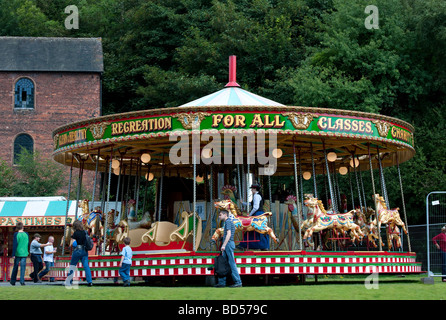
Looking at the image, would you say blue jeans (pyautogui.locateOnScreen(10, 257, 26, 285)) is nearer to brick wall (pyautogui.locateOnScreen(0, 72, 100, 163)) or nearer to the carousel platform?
the carousel platform

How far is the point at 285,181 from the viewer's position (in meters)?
40.2

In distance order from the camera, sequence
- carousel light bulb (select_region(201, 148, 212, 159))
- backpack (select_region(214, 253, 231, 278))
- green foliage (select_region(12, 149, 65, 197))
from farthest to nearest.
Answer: green foliage (select_region(12, 149, 65, 197)) < carousel light bulb (select_region(201, 148, 212, 159)) < backpack (select_region(214, 253, 231, 278))

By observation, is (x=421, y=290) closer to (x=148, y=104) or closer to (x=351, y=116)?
(x=351, y=116)

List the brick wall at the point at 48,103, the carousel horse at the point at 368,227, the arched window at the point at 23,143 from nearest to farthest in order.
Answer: the carousel horse at the point at 368,227
the arched window at the point at 23,143
the brick wall at the point at 48,103

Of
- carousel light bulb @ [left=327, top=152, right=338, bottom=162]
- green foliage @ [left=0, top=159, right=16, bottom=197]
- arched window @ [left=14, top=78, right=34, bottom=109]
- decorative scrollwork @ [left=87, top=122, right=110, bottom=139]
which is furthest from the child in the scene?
arched window @ [left=14, top=78, right=34, bottom=109]

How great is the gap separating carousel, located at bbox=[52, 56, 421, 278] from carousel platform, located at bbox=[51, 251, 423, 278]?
25 mm

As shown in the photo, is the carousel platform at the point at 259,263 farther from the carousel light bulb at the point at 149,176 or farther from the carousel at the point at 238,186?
the carousel light bulb at the point at 149,176

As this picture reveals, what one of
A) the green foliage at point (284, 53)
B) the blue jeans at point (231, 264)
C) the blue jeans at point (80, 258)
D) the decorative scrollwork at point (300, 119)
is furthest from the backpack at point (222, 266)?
the green foliage at point (284, 53)

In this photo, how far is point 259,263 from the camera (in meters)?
18.3

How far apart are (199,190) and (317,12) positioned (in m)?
28.5

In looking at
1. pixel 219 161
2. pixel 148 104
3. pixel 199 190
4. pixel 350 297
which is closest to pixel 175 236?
pixel 219 161

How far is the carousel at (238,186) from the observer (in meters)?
18.6

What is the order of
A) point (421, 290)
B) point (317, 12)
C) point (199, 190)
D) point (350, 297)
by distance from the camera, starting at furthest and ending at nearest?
point (317, 12) < point (199, 190) < point (421, 290) < point (350, 297)

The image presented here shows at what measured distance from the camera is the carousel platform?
18.2m
